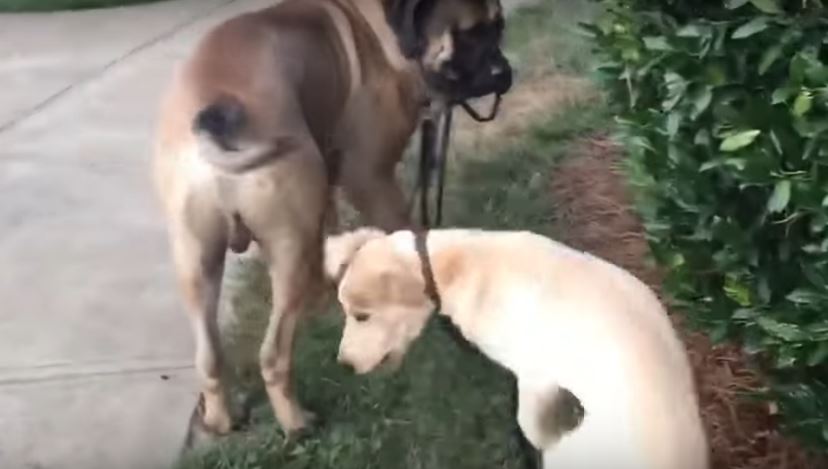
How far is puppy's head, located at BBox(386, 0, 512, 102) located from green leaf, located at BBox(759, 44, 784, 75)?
726 mm

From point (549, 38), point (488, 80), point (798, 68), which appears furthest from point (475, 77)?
point (549, 38)

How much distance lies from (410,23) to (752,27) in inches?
32.1

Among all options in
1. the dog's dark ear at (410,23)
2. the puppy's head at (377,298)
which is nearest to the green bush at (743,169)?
the dog's dark ear at (410,23)

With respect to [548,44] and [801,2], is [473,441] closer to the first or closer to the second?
[801,2]

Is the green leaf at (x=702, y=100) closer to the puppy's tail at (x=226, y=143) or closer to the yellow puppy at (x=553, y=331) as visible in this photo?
the yellow puppy at (x=553, y=331)

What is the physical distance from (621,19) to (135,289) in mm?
1473

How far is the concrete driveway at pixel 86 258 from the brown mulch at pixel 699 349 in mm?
1075

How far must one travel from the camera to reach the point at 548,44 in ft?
17.0

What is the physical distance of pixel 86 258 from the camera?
380 cm

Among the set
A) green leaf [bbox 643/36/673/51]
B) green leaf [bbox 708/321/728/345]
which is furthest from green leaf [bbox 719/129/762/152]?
green leaf [bbox 708/321/728/345]

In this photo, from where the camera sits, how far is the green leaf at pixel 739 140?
2.30 meters

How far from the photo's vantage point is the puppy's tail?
2.57 meters

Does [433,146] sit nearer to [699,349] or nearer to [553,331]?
[699,349]

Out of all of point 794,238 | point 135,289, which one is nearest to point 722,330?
point 794,238
